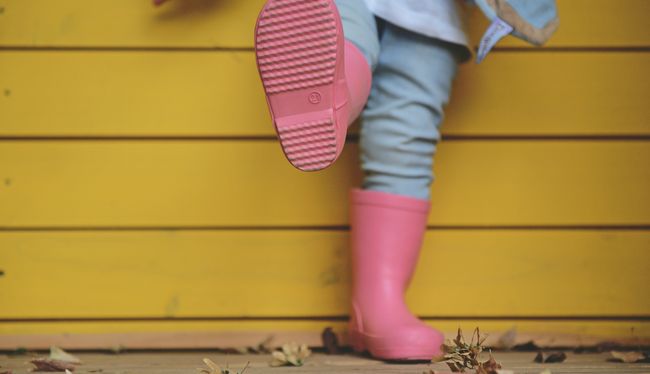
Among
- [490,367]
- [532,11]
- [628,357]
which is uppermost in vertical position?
[532,11]

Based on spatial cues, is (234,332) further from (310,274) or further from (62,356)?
(62,356)

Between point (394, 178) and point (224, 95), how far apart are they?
0.37 metres

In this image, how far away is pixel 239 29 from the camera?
51.3 inches

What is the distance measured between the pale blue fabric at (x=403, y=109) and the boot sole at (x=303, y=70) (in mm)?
208

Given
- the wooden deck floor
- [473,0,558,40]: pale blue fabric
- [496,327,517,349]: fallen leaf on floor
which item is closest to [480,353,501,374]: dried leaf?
the wooden deck floor

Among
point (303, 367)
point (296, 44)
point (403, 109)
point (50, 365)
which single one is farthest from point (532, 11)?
point (50, 365)

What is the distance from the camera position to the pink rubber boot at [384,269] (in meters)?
1.08

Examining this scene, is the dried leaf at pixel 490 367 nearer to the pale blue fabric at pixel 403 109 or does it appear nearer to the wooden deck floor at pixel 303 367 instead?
the wooden deck floor at pixel 303 367

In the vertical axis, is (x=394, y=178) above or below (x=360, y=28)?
below

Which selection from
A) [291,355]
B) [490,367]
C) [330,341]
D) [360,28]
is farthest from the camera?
[330,341]

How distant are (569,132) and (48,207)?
92 centimetres

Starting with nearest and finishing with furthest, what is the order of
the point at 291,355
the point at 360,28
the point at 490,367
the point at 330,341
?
the point at 490,367 → the point at 360,28 → the point at 291,355 → the point at 330,341

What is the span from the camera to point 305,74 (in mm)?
891

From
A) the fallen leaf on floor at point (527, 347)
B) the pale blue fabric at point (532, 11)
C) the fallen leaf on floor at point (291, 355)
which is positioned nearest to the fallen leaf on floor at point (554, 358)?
the fallen leaf on floor at point (527, 347)
